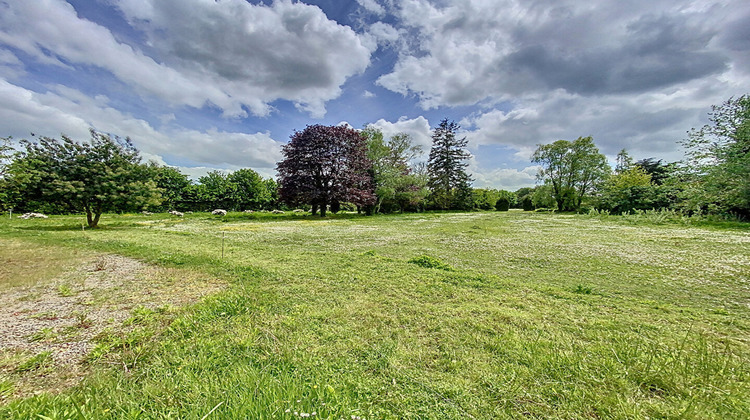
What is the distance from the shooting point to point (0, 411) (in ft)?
6.66

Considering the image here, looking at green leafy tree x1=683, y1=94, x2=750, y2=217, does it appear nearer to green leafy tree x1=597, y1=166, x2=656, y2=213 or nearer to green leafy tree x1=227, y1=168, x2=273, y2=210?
green leafy tree x1=597, y1=166, x2=656, y2=213

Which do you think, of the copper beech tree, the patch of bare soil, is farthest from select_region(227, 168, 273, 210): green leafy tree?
the patch of bare soil

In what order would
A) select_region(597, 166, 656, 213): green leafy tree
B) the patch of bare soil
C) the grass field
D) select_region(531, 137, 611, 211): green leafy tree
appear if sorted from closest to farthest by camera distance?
1. the grass field
2. the patch of bare soil
3. select_region(597, 166, 656, 213): green leafy tree
4. select_region(531, 137, 611, 211): green leafy tree

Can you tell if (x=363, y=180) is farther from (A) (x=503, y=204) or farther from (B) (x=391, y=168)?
(A) (x=503, y=204)

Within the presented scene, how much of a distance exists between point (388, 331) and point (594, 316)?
126 inches

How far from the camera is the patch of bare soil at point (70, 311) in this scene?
8.66 feet

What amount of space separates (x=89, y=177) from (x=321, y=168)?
18.3 meters

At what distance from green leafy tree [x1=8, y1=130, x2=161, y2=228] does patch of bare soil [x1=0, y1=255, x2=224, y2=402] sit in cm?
1320

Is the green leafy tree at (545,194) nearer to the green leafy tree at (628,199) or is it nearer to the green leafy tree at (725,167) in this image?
the green leafy tree at (628,199)

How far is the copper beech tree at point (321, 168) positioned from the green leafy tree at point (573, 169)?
30.7 metres

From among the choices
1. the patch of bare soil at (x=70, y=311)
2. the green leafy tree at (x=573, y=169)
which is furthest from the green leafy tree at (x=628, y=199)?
the patch of bare soil at (x=70, y=311)

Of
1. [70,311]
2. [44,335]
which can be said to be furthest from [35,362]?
[70,311]

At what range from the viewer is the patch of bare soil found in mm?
2641

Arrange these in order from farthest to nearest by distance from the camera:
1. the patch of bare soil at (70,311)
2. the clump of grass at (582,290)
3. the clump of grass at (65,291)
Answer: the clump of grass at (582,290) → the clump of grass at (65,291) → the patch of bare soil at (70,311)
